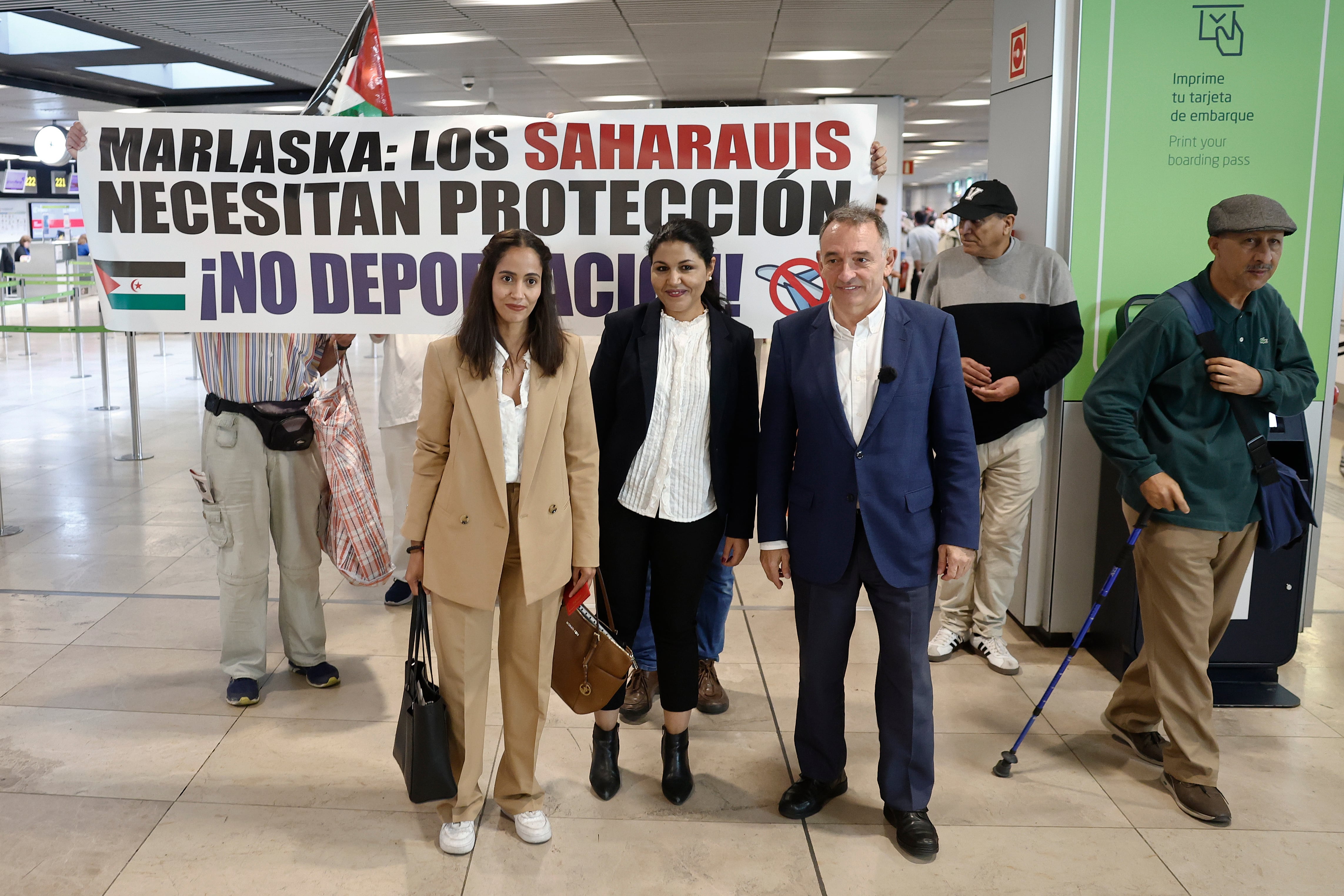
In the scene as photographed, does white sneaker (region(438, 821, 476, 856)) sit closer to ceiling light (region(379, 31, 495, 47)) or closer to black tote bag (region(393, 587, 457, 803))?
black tote bag (region(393, 587, 457, 803))

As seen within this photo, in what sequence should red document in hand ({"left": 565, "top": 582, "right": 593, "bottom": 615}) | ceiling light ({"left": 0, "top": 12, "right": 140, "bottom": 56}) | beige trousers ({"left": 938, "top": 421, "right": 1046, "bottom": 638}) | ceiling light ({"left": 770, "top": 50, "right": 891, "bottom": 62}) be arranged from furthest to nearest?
1. ceiling light ({"left": 770, "top": 50, "right": 891, "bottom": 62})
2. ceiling light ({"left": 0, "top": 12, "right": 140, "bottom": 56})
3. beige trousers ({"left": 938, "top": 421, "right": 1046, "bottom": 638})
4. red document in hand ({"left": 565, "top": 582, "right": 593, "bottom": 615})

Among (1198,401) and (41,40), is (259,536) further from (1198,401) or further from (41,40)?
(41,40)

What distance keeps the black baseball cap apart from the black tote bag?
2.42 meters

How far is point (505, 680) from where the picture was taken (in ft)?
9.13

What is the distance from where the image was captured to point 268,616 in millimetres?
4523

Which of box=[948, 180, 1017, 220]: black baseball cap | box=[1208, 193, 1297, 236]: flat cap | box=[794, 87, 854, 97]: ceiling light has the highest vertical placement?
box=[794, 87, 854, 97]: ceiling light

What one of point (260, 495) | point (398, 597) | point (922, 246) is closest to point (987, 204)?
point (260, 495)

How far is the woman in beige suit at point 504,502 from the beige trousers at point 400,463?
1729 mm

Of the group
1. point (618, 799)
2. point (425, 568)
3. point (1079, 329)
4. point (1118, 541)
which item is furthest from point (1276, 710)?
point (425, 568)

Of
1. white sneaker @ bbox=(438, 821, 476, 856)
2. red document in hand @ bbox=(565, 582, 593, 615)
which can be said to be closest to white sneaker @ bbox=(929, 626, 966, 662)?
red document in hand @ bbox=(565, 582, 593, 615)

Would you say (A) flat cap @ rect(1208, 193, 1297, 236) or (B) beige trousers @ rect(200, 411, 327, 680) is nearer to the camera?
(A) flat cap @ rect(1208, 193, 1297, 236)


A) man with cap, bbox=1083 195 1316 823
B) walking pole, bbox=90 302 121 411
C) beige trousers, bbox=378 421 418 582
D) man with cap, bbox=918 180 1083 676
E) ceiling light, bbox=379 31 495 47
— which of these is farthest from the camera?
ceiling light, bbox=379 31 495 47

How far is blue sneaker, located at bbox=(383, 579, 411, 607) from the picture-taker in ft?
14.9

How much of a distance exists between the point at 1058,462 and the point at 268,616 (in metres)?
3.40
